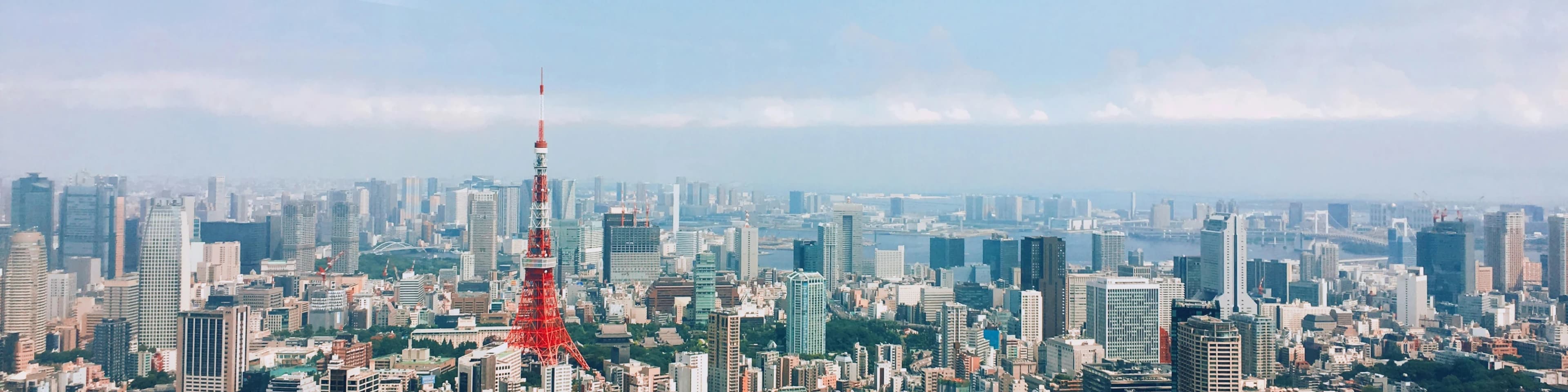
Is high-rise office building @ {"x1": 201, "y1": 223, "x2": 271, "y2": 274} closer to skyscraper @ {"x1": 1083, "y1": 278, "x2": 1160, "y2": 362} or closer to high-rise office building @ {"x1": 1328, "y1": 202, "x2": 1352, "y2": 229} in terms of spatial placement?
skyscraper @ {"x1": 1083, "y1": 278, "x2": 1160, "y2": 362}

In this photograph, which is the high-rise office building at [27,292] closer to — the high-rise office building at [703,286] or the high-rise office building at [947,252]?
the high-rise office building at [703,286]

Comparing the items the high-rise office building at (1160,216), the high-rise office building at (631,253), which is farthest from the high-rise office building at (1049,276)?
the high-rise office building at (631,253)

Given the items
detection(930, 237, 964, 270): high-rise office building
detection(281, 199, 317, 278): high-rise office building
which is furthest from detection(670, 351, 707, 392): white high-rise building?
detection(930, 237, 964, 270): high-rise office building

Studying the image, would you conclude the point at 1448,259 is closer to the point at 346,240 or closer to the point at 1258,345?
the point at 1258,345

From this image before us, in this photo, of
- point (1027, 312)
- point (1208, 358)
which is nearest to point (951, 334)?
point (1027, 312)

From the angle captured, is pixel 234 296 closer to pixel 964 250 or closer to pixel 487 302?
pixel 487 302

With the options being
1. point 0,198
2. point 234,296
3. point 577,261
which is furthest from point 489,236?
point 0,198
